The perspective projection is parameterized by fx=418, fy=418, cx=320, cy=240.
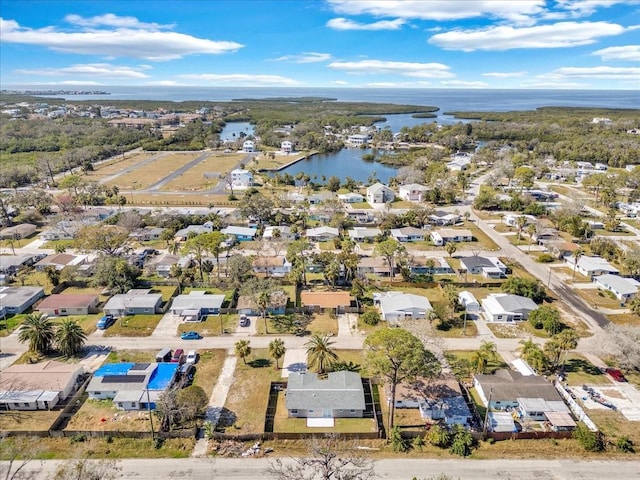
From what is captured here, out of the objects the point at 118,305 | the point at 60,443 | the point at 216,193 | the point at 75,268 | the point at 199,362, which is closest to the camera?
the point at 60,443

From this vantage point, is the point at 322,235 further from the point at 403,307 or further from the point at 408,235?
the point at 403,307

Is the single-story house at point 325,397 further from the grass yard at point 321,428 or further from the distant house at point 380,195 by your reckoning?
the distant house at point 380,195

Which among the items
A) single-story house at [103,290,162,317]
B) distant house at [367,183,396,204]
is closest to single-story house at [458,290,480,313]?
single-story house at [103,290,162,317]

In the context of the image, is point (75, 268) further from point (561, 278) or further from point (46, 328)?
point (561, 278)

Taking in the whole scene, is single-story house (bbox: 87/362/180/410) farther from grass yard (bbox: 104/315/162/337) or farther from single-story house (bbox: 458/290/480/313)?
single-story house (bbox: 458/290/480/313)

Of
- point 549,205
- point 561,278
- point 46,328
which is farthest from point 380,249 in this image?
point 549,205
